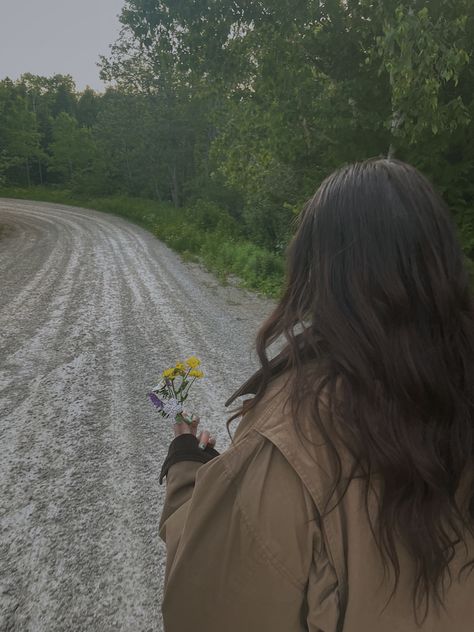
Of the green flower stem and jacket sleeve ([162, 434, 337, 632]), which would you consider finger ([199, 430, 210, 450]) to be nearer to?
the green flower stem

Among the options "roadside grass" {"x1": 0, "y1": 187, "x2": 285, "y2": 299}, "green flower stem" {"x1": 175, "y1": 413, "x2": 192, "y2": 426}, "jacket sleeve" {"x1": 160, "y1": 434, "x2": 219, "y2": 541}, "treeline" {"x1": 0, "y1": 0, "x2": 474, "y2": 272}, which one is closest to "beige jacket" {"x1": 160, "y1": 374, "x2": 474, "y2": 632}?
"jacket sleeve" {"x1": 160, "y1": 434, "x2": 219, "y2": 541}

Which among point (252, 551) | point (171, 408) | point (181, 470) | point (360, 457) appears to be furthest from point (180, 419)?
point (360, 457)

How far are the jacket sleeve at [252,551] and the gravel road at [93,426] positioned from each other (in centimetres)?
155

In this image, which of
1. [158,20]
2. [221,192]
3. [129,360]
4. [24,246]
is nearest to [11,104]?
[221,192]

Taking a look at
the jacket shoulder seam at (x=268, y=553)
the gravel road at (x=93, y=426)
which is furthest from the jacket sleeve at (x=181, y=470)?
the gravel road at (x=93, y=426)

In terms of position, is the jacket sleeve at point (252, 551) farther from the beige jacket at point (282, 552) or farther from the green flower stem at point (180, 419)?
the green flower stem at point (180, 419)

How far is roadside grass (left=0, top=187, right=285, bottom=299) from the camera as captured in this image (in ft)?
34.1

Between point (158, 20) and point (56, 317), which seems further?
point (158, 20)

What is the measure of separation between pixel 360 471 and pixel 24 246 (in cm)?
1431

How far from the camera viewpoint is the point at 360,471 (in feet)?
2.93

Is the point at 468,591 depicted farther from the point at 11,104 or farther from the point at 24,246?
the point at 11,104

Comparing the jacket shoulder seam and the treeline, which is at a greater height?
the treeline

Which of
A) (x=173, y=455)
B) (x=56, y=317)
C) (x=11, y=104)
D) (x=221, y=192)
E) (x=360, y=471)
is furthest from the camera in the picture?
Result: (x=11, y=104)

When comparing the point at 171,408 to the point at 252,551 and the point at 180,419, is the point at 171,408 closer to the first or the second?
the point at 180,419
